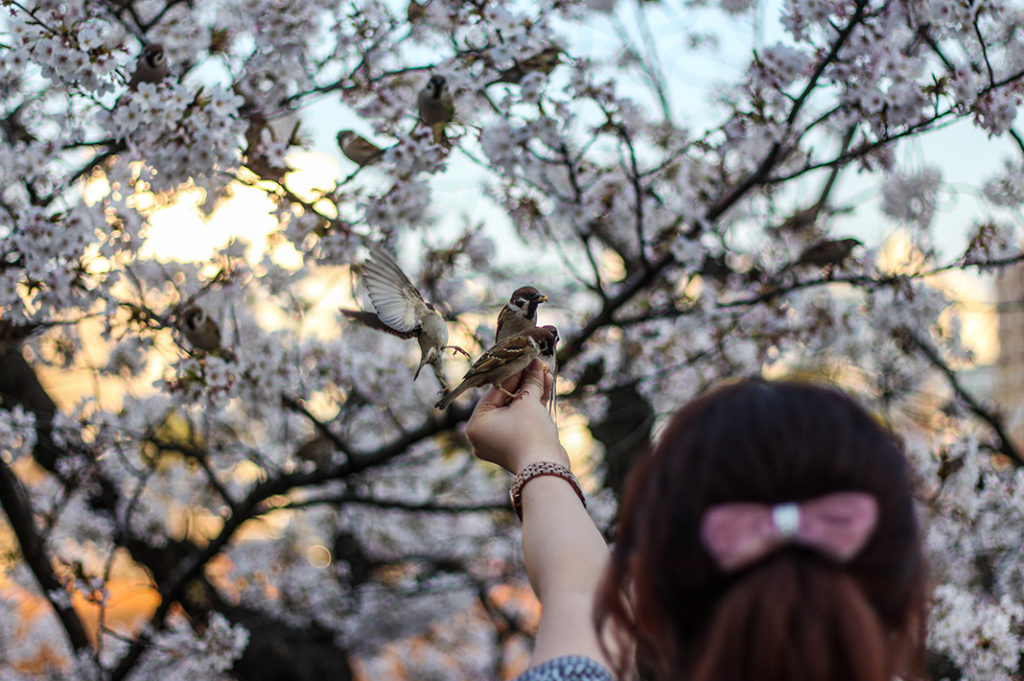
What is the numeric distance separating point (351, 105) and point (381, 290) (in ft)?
6.01

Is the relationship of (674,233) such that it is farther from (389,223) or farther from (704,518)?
(704,518)

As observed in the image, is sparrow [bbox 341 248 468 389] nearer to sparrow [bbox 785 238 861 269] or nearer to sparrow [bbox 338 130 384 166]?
sparrow [bbox 338 130 384 166]

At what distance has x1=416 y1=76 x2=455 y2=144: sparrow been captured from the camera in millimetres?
2839

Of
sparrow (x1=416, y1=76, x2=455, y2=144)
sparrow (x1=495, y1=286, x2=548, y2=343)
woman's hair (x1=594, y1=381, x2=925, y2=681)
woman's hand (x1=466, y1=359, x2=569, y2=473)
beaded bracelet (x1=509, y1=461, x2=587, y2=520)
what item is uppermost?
sparrow (x1=416, y1=76, x2=455, y2=144)

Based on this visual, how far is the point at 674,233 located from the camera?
388cm

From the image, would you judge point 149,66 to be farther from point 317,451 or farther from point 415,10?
point 317,451

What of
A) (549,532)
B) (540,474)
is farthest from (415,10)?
(549,532)

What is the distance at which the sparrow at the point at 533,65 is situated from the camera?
3080 millimetres

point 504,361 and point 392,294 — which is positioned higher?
point 392,294

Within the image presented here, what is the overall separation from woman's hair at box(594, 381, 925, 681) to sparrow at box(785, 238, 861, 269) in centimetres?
257

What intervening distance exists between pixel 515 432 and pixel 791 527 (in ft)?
2.00

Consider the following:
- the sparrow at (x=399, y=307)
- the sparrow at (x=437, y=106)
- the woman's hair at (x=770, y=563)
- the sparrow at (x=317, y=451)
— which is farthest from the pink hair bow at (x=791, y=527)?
the sparrow at (x=317, y=451)

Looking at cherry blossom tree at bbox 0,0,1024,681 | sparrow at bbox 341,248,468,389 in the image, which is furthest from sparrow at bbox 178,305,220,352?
sparrow at bbox 341,248,468,389

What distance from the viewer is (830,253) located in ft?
11.1
